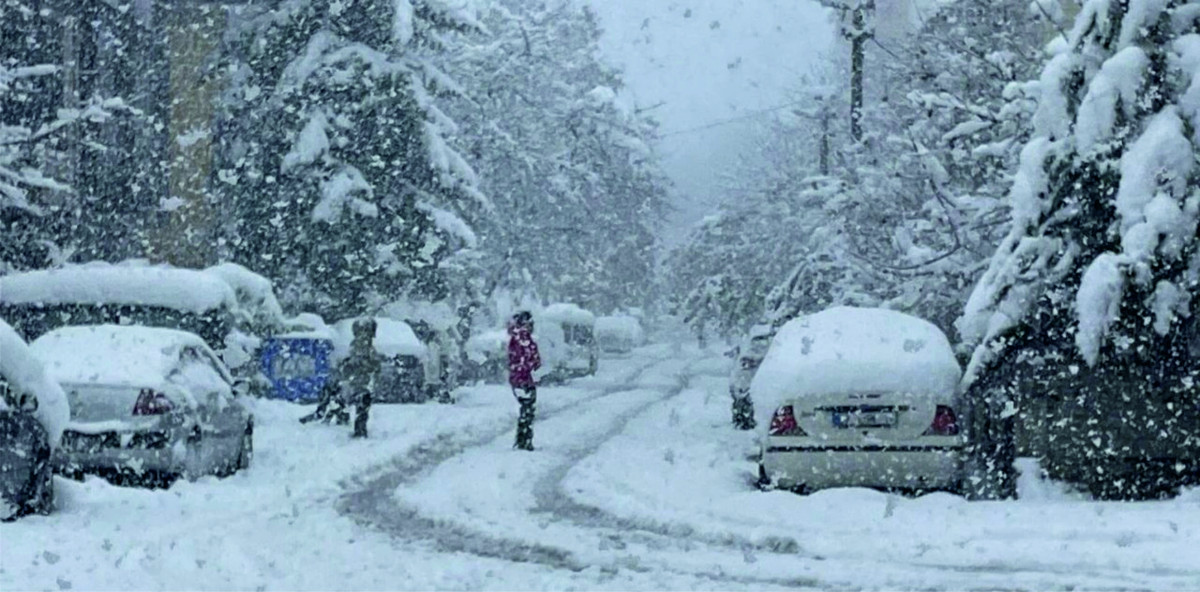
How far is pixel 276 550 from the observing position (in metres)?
10.0

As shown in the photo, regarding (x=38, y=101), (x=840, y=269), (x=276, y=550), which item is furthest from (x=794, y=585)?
(x=38, y=101)

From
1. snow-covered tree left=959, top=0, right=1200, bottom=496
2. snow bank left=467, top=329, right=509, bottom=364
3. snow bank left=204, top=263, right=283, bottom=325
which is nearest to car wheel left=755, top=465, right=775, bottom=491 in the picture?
snow-covered tree left=959, top=0, right=1200, bottom=496

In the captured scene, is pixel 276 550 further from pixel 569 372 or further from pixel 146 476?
pixel 569 372

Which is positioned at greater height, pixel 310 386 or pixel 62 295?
pixel 62 295

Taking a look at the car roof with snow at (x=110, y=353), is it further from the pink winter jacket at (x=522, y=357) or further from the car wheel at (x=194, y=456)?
the pink winter jacket at (x=522, y=357)

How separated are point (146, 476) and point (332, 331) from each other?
14692 millimetres

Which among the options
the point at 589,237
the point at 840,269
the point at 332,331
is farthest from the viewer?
the point at 589,237

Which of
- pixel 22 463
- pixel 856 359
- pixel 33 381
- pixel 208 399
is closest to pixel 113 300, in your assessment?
pixel 208 399

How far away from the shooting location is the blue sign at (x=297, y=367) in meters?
27.1

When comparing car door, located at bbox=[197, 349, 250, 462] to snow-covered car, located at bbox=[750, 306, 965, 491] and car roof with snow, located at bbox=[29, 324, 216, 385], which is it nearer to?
car roof with snow, located at bbox=[29, 324, 216, 385]

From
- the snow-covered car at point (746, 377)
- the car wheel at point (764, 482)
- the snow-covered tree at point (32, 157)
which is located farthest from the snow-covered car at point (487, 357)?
the car wheel at point (764, 482)

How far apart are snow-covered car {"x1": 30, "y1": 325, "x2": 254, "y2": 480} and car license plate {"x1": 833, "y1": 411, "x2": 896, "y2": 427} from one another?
5310mm

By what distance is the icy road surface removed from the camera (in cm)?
897

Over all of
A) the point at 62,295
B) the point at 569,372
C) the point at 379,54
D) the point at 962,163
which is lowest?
the point at 569,372
